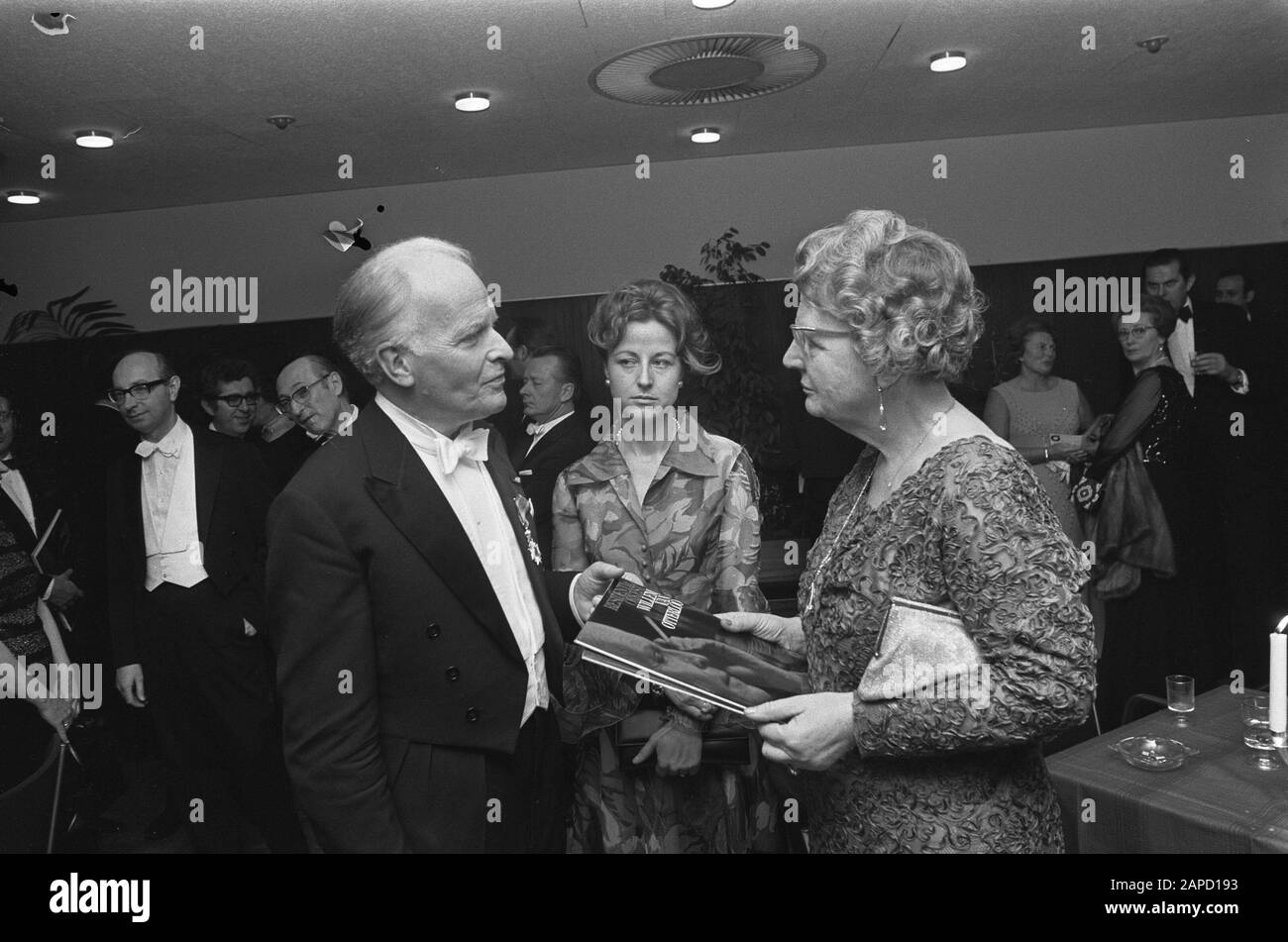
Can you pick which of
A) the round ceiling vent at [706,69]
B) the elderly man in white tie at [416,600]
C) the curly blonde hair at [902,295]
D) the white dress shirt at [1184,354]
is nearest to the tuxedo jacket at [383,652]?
the elderly man in white tie at [416,600]

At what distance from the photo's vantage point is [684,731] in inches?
87.9

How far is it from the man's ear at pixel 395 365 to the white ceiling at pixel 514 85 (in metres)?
0.65

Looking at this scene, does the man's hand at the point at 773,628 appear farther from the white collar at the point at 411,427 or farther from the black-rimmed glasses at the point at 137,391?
the black-rimmed glasses at the point at 137,391

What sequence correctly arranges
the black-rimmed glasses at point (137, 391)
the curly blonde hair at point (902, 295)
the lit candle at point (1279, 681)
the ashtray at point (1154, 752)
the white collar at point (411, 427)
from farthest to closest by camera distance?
the black-rimmed glasses at point (137, 391) < the ashtray at point (1154, 752) < the lit candle at point (1279, 681) < the white collar at point (411, 427) < the curly blonde hair at point (902, 295)

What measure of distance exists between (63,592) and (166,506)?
0.33 meters

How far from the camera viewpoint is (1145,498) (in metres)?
2.52

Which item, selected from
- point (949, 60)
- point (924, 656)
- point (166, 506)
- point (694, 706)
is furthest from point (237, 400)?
point (949, 60)

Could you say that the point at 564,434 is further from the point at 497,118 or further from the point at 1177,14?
the point at 1177,14

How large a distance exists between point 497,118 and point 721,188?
1.88 feet

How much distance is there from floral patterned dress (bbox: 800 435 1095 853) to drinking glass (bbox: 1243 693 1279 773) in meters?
0.72

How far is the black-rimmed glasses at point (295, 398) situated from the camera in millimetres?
2264

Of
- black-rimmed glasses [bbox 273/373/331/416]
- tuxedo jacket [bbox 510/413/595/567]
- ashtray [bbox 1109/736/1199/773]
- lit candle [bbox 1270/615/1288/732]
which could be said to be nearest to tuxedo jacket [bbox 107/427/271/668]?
black-rimmed glasses [bbox 273/373/331/416]

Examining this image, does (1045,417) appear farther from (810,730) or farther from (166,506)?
(166,506)
